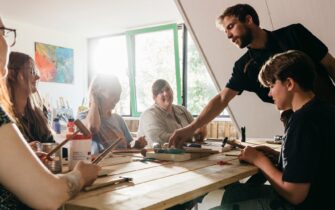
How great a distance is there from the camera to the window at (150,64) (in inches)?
210

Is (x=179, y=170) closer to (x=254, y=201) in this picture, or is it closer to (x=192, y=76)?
(x=254, y=201)

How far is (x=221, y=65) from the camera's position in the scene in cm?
338

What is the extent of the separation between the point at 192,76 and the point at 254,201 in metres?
3.96

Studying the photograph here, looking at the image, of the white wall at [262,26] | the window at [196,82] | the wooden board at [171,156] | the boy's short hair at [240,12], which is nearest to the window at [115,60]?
the window at [196,82]

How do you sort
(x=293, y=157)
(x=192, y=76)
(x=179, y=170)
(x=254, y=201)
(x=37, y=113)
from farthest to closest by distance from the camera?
(x=192, y=76) < (x=37, y=113) < (x=254, y=201) < (x=179, y=170) < (x=293, y=157)

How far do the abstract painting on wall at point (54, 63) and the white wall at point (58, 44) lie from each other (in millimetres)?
70

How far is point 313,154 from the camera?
125 cm

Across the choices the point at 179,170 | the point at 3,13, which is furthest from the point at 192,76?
the point at 179,170

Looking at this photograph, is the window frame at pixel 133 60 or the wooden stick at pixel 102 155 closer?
the wooden stick at pixel 102 155

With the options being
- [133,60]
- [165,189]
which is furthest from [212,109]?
[133,60]

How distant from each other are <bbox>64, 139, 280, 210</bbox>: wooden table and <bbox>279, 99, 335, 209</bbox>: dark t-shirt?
229 millimetres

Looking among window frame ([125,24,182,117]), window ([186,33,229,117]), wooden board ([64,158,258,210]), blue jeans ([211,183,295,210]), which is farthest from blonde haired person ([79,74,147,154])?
window frame ([125,24,182,117])

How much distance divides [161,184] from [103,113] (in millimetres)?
1401

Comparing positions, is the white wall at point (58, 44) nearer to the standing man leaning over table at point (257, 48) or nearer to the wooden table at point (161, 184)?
the standing man leaning over table at point (257, 48)
